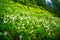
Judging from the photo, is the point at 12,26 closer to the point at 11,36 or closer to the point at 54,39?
the point at 11,36

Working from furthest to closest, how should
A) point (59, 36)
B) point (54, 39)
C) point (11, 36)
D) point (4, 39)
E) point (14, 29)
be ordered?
point (59, 36), point (54, 39), point (14, 29), point (11, 36), point (4, 39)

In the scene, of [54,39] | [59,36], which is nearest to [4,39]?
[54,39]

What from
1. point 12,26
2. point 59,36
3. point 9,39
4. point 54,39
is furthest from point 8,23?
point 59,36

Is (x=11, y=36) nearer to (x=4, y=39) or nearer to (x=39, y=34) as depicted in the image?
(x=4, y=39)

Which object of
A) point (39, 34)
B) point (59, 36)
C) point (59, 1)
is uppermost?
point (39, 34)

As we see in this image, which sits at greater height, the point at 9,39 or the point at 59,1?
the point at 9,39

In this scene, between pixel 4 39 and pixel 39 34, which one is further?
pixel 39 34

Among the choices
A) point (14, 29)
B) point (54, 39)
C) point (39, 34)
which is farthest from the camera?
point (54, 39)

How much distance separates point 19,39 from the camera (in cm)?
848

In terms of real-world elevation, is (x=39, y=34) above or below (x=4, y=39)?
below

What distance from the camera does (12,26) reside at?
9.37 metres

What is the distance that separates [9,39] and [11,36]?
0.40 m

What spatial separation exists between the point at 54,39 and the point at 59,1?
72.3 metres

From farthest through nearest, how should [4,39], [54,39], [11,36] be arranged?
[54,39]
[11,36]
[4,39]
